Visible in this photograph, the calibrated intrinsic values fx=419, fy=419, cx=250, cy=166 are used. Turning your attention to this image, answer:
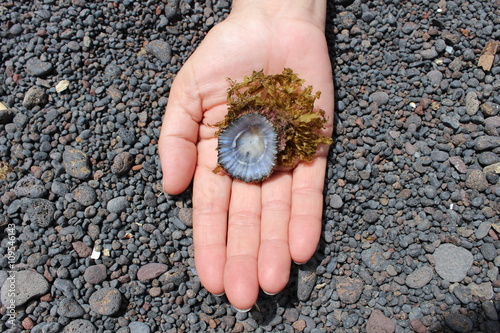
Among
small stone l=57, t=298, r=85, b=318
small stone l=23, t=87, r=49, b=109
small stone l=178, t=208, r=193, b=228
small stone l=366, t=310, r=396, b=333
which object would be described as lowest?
small stone l=366, t=310, r=396, b=333

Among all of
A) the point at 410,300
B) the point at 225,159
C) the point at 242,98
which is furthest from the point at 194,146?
the point at 410,300

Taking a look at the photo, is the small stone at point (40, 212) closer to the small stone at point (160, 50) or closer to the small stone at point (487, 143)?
the small stone at point (160, 50)

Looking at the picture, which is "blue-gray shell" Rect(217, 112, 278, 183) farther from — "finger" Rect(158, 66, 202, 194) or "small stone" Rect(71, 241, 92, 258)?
"small stone" Rect(71, 241, 92, 258)

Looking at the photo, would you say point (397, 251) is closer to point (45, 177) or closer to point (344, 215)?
point (344, 215)

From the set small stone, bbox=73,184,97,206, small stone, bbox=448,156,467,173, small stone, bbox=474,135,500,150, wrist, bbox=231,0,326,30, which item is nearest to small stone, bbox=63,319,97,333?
small stone, bbox=73,184,97,206

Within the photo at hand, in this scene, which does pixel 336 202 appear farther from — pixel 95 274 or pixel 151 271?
pixel 95 274


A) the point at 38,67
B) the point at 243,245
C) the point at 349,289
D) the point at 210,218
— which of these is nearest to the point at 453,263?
the point at 349,289
